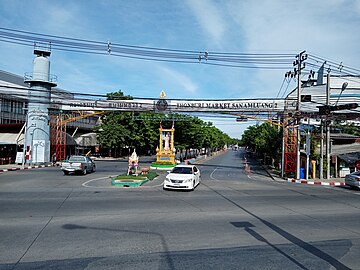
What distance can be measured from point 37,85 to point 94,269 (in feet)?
116

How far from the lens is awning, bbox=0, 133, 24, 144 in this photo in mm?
37281

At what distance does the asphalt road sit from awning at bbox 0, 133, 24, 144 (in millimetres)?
26277

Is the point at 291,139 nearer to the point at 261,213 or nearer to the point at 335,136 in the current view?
the point at 335,136

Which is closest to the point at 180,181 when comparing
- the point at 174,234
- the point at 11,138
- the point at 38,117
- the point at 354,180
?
the point at 174,234

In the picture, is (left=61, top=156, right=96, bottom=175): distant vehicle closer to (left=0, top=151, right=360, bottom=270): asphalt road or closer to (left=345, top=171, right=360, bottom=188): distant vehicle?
(left=0, top=151, right=360, bottom=270): asphalt road

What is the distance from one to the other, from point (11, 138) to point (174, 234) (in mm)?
36955

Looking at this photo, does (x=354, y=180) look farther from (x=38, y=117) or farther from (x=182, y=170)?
(x=38, y=117)

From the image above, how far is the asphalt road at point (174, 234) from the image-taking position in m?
6.15

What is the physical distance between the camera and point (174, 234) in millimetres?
8133

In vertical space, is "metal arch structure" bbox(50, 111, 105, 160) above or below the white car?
above

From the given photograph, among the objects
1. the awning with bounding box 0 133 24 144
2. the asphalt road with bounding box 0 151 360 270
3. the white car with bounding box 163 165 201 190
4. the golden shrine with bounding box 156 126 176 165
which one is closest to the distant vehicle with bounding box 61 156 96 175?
the white car with bounding box 163 165 201 190

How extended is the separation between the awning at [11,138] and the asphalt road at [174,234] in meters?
26.3

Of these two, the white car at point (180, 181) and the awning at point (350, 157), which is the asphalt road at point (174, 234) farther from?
the awning at point (350, 157)

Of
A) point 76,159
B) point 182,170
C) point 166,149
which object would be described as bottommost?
point 182,170
